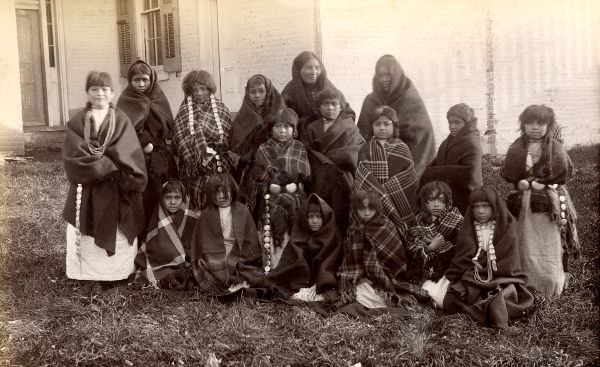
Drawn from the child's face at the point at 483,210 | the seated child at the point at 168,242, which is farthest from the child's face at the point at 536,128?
the seated child at the point at 168,242

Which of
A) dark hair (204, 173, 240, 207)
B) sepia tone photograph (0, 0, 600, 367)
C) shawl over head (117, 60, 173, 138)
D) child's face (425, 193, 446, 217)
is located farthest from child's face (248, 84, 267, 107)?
child's face (425, 193, 446, 217)

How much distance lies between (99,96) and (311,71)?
156cm

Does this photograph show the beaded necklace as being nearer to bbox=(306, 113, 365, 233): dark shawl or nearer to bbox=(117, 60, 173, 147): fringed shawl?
bbox=(306, 113, 365, 233): dark shawl

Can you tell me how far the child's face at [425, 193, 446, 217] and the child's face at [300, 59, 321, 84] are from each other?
4.41 ft

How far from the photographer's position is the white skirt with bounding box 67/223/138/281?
462cm

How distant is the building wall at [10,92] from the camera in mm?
9055

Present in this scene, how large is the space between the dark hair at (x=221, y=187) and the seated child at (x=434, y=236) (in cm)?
131

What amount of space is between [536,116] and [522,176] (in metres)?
0.40

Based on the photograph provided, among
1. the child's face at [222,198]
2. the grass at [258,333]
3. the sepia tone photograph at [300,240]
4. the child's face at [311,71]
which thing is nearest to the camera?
the grass at [258,333]

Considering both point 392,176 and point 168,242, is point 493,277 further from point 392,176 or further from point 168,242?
point 168,242

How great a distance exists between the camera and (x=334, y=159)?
15.3 feet

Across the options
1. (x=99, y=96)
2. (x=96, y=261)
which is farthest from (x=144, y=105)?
(x=96, y=261)

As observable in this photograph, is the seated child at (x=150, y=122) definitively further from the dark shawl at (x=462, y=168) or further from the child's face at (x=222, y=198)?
the dark shawl at (x=462, y=168)

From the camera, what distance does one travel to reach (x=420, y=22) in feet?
25.0
